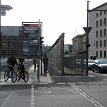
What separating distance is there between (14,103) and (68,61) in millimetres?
24289

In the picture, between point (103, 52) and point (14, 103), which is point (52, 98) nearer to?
point (14, 103)

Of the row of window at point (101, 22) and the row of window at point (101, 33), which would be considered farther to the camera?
the row of window at point (101, 33)

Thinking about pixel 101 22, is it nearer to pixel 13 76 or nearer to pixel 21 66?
pixel 21 66

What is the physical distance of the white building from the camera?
13188 cm

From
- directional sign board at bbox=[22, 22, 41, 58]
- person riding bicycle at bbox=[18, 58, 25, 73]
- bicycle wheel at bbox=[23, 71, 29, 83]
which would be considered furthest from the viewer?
directional sign board at bbox=[22, 22, 41, 58]

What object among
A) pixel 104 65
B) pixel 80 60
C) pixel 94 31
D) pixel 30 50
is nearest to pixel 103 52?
pixel 94 31

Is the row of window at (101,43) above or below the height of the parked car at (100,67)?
above

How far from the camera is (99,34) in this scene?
135750mm

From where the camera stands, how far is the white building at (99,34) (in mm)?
131875

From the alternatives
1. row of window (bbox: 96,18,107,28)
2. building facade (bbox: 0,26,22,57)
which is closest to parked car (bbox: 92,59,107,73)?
building facade (bbox: 0,26,22,57)

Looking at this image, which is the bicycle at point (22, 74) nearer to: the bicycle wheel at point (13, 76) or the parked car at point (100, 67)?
the bicycle wheel at point (13, 76)

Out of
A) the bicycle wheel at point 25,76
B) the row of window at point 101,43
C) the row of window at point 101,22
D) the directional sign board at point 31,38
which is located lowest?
the bicycle wheel at point 25,76

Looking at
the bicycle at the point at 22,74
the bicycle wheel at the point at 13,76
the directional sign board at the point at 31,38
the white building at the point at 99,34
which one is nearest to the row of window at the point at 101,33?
the white building at the point at 99,34

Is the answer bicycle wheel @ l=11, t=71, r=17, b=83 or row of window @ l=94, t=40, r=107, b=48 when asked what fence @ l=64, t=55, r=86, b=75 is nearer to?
bicycle wheel @ l=11, t=71, r=17, b=83
